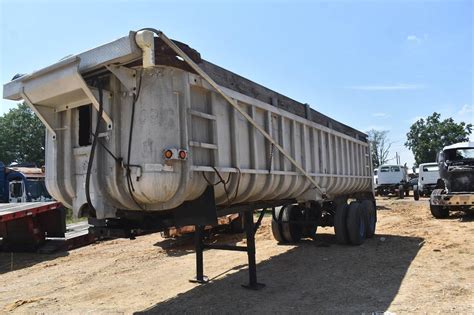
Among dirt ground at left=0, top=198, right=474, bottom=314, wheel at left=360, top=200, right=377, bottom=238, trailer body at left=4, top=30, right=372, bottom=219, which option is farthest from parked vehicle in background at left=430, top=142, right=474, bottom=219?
trailer body at left=4, top=30, right=372, bottom=219

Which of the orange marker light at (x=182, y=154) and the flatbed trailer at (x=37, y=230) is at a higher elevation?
the orange marker light at (x=182, y=154)

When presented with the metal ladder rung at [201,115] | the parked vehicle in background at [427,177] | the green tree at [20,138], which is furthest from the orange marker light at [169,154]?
the green tree at [20,138]

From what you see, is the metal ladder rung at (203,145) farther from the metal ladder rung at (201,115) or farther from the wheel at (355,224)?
the wheel at (355,224)

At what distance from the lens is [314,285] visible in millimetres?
6633

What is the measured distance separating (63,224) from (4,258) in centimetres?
161

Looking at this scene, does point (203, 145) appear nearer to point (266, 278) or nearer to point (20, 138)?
point (266, 278)

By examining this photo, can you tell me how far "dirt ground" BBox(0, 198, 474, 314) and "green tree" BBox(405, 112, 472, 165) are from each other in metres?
55.5

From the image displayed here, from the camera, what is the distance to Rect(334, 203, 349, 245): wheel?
9.69 metres

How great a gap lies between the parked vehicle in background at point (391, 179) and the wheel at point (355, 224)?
68.8 ft

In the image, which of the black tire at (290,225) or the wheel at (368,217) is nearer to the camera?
the black tire at (290,225)

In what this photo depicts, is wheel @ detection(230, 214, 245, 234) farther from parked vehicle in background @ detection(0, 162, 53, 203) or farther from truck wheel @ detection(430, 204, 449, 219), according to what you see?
parked vehicle in background @ detection(0, 162, 53, 203)

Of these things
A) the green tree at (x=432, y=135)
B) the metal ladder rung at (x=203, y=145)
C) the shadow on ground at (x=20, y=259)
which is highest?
the green tree at (x=432, y=135)

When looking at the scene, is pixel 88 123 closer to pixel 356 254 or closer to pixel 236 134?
pixel 236 134

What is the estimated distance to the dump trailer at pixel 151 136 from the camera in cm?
466
